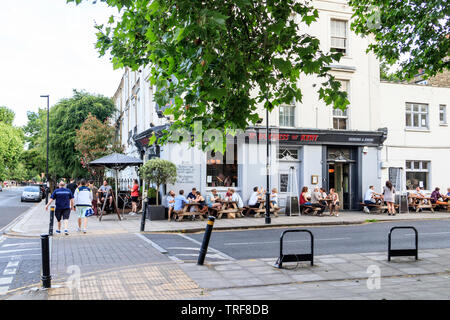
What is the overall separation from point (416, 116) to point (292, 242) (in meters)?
17.0

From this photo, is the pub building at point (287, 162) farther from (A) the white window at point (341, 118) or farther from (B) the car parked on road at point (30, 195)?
(B) the car parked on road at point (30, 195)

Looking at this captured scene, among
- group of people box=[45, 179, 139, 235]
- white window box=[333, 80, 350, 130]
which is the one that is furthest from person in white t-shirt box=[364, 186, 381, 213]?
group of people box=[45, 179, 139, 235]

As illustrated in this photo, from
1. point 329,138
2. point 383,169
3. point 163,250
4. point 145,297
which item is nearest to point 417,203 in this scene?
point 383,169

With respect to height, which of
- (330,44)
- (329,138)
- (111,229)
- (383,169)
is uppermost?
(330,44)

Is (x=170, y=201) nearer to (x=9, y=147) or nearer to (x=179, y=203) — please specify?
(x=179, y=203)

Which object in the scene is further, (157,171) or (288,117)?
(288,117)

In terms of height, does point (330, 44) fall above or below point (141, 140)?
above

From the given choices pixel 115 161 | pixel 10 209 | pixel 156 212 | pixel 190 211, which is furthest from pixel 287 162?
pixel 10 209

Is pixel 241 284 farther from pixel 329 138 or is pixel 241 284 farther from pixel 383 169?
pixel 383 169

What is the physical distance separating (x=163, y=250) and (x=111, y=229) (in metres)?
5.62

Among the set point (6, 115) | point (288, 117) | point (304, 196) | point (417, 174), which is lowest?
point (304, 196)

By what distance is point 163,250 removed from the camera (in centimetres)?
1031

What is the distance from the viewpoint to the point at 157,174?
18.0 metres

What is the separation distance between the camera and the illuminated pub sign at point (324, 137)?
20809 millimetres
